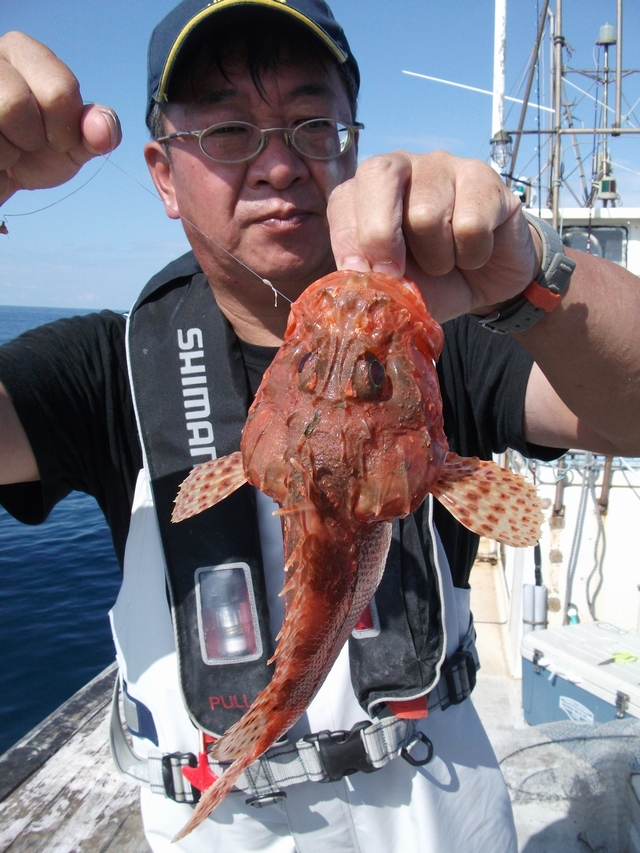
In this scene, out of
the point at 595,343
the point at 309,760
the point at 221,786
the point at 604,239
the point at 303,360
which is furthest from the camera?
the point at 604,239

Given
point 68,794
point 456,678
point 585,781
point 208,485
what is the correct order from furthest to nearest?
1. point 68,794
2. point 585,781
3. point 456,678
4. point 208,485

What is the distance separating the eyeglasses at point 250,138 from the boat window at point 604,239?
1324cm

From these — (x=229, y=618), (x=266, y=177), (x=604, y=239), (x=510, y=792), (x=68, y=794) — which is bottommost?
(x=510, y=792)

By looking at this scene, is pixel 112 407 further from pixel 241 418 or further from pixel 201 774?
pixel 201 774

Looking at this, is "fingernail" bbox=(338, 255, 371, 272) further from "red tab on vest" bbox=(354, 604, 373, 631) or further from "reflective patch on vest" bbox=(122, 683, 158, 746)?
"reflective patch on vest" bbox=(122, 683, 158, 746)

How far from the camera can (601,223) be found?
14.6 m

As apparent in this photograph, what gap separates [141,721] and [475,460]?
2.23 meters

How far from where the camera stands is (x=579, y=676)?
6434 millimetres

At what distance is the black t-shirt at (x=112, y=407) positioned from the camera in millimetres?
3164

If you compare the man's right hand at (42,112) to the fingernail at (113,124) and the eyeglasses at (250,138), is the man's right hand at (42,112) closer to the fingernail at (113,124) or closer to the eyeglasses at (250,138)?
the fingernail at (113,124)

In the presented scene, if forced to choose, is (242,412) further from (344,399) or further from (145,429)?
(344,399)

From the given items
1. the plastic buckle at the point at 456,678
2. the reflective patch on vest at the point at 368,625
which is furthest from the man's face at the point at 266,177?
the plastic buckle at the point at 456,678

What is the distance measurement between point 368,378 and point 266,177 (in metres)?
1.54

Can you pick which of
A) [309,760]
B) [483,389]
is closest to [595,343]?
[483,389]
